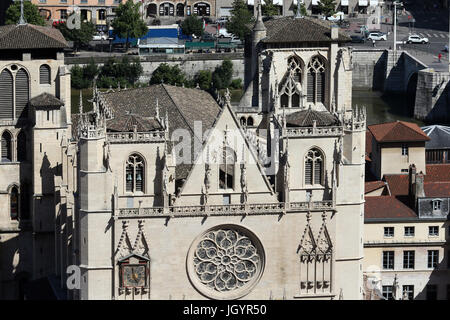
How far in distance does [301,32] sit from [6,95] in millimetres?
21404

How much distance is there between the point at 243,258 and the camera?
130625 millimetres

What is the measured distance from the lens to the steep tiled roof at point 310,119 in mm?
131500

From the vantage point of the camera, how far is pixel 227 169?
426ft

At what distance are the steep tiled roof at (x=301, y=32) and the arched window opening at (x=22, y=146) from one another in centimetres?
1848

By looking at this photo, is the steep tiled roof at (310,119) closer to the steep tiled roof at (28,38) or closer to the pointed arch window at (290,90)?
the pointed arch window at (290,90)

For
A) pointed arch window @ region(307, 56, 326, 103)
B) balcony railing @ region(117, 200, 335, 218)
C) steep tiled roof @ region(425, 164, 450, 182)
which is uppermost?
pointed arch window @ region(307, 56, 326, 103)

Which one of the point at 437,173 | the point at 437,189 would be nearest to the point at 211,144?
the point at 437,189

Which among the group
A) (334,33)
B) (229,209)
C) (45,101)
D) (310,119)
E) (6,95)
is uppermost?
(334,33)

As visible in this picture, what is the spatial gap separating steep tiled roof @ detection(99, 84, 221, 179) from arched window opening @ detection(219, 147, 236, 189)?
2.13 m

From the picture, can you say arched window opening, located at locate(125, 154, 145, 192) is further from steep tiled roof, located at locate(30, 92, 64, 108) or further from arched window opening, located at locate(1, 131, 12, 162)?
arched window opening, located at locate(1, 131, 12, 162)

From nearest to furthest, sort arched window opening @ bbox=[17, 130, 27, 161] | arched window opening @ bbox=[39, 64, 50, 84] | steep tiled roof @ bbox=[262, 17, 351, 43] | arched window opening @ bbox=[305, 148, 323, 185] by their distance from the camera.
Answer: arched window opening @ bbox=[305, 148, 323, 185] < arched window opening @ bbox=[39, 64, 50, 84] < arched window opening @ bbox=[17, 130, 27, 161] < steep tiled roof @ bbox=[262, 17, 351, 43]

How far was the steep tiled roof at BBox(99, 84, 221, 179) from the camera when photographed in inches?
5408

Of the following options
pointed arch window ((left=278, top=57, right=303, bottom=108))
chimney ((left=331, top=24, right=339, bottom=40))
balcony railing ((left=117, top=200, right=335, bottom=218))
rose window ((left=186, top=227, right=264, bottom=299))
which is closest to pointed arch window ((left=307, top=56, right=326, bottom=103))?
pointed arch window ((left=278, top=57, right=303, bottom=108))

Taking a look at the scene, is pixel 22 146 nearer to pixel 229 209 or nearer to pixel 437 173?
pixel 229 209
